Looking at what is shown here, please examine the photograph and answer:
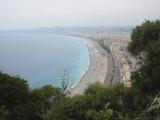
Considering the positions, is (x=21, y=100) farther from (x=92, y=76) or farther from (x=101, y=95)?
(x=92, y=76)

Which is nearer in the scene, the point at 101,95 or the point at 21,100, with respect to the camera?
the point at 101,95

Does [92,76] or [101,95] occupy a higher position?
[101,95]

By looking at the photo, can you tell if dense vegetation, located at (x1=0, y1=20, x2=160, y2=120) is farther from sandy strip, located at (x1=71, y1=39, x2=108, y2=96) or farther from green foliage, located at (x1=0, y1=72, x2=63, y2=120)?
sandy strip, located at (x1=71, y1=39, x2=108, y2=96)

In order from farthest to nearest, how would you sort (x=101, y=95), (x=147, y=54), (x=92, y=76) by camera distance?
(x=92, y=76) → (x=147, y=54) → (x=101, y=95)

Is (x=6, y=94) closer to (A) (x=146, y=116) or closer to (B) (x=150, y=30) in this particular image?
(B) (x=150, y=30)

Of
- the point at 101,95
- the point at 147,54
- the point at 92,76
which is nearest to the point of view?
the point at 101,95

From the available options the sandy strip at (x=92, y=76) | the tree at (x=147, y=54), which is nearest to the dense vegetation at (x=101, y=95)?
the tree at (x=147, y=54)

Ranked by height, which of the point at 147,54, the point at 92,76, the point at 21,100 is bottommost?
the point at 92,76

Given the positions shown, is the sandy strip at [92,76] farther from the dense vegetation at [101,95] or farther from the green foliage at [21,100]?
the dense vegetation at [101,95]

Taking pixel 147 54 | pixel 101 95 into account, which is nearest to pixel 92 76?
pixel 147 54

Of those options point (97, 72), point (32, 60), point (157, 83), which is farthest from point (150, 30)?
point (32, 60)
